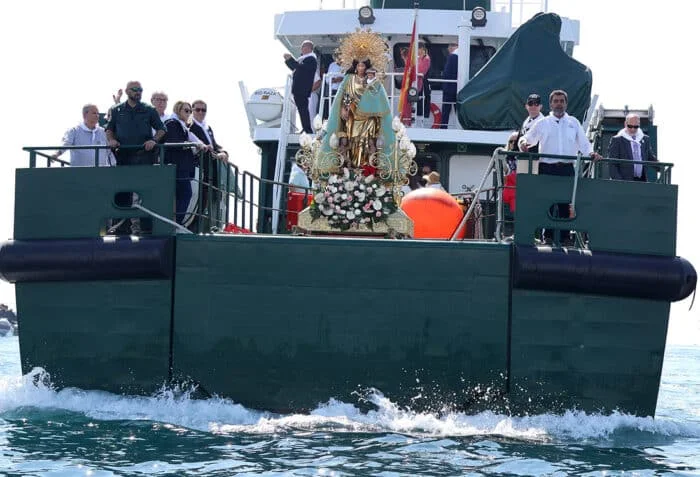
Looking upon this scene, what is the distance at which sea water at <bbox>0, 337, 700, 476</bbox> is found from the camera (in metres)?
9.01

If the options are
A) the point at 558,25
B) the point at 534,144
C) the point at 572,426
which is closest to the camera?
the point at 572,426

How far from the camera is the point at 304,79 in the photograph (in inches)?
680

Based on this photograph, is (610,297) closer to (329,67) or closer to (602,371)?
(602,371)

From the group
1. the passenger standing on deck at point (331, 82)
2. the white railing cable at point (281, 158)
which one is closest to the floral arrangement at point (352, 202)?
the passenger standing on deck at point (331, 82)

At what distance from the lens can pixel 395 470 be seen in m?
8.88

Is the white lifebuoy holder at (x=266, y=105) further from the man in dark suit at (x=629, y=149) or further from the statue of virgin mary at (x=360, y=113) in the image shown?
the man in dark suit at (x=629, y=149)

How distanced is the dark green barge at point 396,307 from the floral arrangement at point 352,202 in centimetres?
104

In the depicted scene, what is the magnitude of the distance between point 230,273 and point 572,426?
3098 millimetres

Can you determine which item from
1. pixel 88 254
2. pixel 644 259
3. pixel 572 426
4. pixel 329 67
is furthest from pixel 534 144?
pixel 329 67

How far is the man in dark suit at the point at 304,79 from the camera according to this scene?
17203mm

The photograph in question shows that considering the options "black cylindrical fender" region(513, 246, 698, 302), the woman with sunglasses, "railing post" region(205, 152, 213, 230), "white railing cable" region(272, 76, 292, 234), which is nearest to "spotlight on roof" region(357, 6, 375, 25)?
"white railing cable" region(272, 76, 292, 234)

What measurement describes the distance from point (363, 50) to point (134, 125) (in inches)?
89.6

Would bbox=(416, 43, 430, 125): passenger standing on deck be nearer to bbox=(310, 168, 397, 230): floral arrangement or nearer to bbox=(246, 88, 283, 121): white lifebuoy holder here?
bbox=(246, 88, 283, 121): white lifebuoy holder

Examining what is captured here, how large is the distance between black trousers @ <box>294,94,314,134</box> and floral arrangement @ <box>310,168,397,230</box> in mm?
4955
